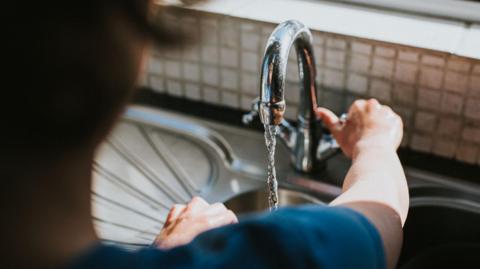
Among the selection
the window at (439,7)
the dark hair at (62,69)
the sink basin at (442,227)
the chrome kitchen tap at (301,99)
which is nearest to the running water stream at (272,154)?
the chrome kitchen tap at (301,99)

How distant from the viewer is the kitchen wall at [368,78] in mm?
991

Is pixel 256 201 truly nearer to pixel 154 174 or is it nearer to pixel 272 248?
pixel 154 174

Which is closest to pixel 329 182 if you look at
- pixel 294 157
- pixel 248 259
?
pixel 294 157

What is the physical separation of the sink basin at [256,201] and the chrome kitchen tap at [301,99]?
0.05 metres

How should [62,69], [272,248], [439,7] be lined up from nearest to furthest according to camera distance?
[62,69], [272,248], [439,7]

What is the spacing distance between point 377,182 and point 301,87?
0.29 m

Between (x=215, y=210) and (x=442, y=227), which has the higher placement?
(x=215, y=210)

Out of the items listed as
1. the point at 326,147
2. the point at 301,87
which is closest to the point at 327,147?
the point at 326,147

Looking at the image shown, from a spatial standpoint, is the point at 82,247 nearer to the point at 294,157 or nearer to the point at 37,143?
the point at 37,143

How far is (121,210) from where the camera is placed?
3.64 ft

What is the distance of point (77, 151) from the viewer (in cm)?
41

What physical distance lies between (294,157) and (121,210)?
0.29 meters

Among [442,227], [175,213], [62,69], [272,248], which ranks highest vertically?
[62,69]

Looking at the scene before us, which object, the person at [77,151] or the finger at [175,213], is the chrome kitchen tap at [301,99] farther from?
the person at [77,151]
